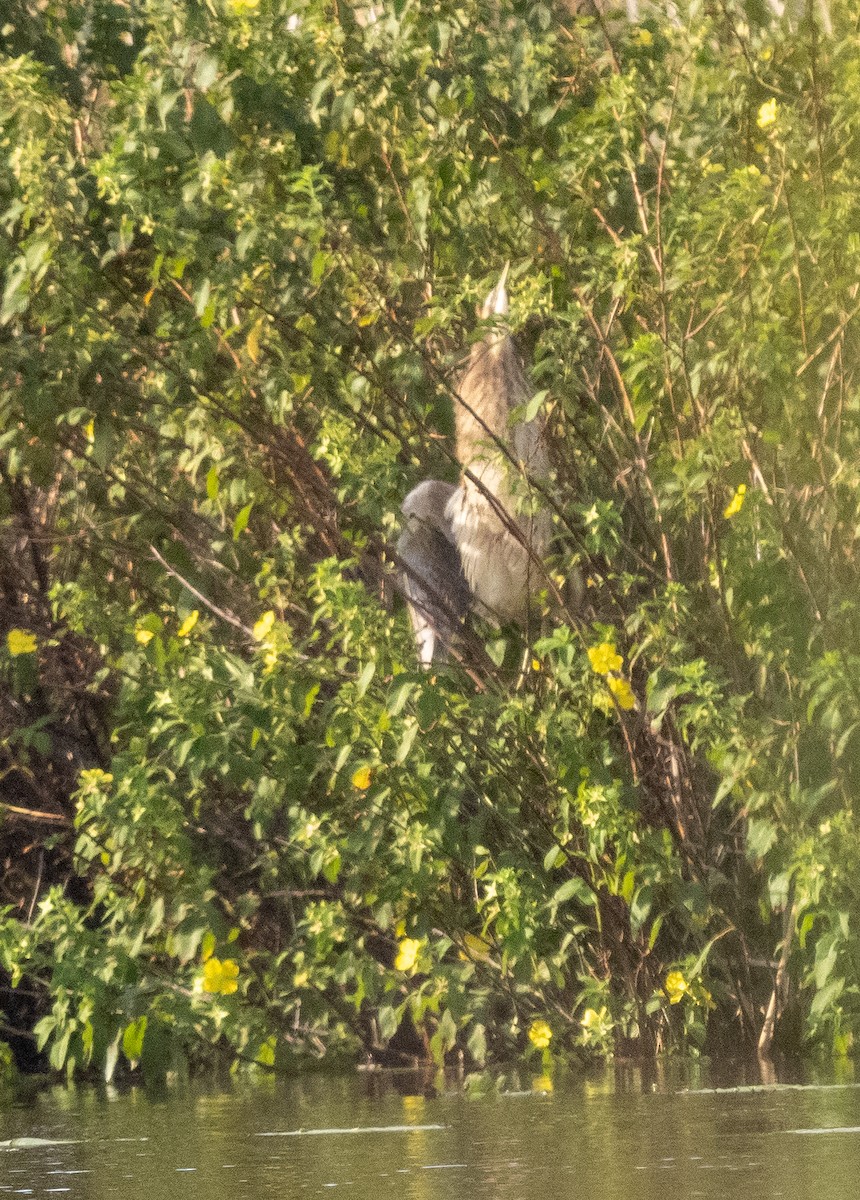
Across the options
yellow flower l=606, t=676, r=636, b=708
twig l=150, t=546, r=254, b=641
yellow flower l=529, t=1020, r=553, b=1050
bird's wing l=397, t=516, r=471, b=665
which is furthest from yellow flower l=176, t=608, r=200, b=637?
yellow flower l=529, t=1020, r=553, b=1050

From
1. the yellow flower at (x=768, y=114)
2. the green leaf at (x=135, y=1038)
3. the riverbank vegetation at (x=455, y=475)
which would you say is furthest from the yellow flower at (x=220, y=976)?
the yellow flower at (x=768, y=114)

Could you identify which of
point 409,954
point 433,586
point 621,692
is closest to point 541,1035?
point 409,954

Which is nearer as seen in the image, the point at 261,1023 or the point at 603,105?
the point at 603,105

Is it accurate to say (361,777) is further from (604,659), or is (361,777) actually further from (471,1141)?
(471,1141)

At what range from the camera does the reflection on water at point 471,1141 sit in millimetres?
2395

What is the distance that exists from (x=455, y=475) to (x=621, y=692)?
2.27ft

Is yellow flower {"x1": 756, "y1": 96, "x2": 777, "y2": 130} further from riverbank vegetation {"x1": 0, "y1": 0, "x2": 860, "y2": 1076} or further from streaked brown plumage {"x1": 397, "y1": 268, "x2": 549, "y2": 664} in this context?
streaked brown plumage {"x1": 397, "y1": 268, "x2": 549, "y2": 664}

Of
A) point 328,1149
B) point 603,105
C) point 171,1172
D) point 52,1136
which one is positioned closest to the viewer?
point 171,1172

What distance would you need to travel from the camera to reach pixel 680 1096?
3311mm

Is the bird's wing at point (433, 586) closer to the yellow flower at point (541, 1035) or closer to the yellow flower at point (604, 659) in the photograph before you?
the yellow flower at point (604, 659)

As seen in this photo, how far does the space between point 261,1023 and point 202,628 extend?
2.75ft

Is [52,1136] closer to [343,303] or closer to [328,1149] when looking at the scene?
[328,1149]

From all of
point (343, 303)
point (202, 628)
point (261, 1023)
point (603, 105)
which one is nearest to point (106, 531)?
point (202, 628)

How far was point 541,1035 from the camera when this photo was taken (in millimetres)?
4055
